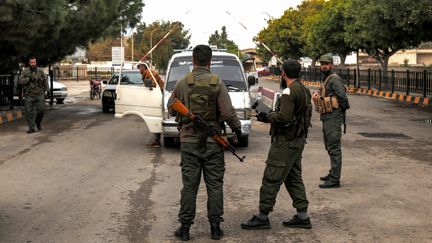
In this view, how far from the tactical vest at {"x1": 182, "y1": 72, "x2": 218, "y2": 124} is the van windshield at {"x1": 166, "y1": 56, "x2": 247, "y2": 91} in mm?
6600

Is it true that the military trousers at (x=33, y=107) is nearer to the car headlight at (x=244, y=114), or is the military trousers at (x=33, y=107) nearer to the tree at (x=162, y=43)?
the car headlight at (x=244, y=114)

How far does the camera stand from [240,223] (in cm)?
658

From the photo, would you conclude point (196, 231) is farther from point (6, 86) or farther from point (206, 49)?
point (6, 86)

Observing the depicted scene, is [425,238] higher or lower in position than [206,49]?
lower

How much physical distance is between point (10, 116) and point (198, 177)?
14922 millimetres

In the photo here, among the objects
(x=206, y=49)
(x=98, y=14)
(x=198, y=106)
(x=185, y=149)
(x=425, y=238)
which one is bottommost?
(x=425, y=238)

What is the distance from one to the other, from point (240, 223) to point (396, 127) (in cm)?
1117

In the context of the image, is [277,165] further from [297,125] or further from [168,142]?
[168,142]

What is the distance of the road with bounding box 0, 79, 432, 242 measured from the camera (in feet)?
20.5

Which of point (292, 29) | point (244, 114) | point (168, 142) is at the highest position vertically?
point (292, 29)

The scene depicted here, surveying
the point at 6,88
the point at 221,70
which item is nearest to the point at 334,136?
the point at 221,70

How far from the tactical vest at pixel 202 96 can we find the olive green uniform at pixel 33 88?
974cm

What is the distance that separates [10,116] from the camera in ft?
63.8

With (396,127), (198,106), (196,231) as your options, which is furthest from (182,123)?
(396,127)
